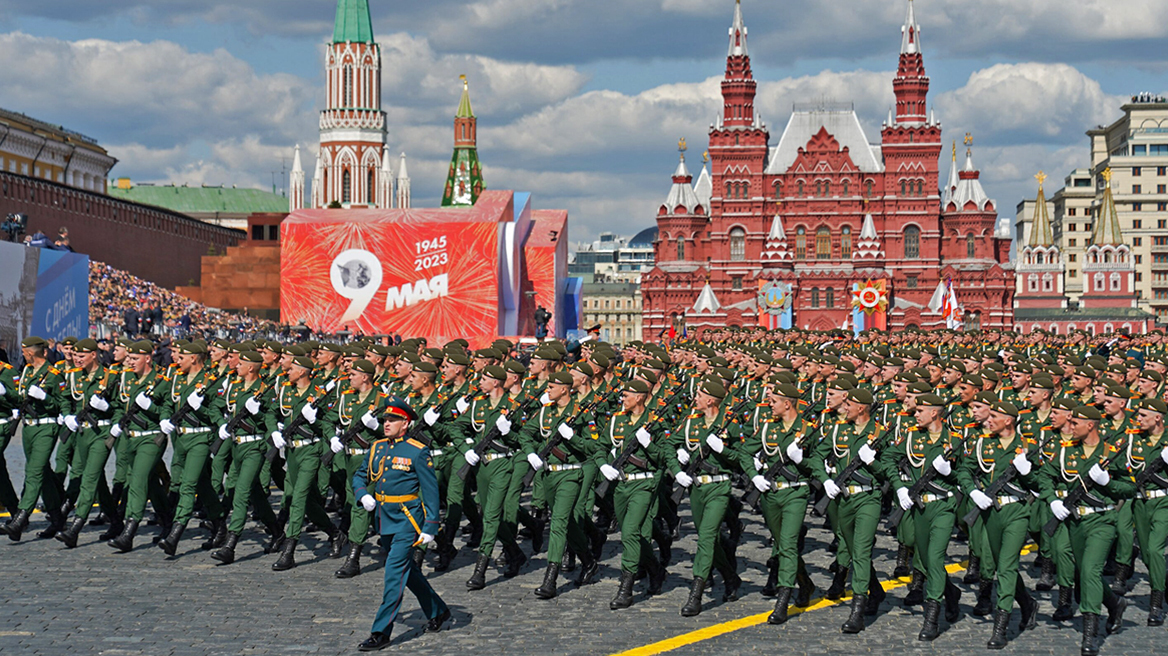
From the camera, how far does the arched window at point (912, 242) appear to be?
8938 centimetres

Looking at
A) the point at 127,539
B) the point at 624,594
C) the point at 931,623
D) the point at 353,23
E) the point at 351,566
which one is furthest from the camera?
the point at 353,23

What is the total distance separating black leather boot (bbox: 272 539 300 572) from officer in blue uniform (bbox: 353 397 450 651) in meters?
2.68

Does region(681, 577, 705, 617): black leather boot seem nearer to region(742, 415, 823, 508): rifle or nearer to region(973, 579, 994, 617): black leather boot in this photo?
region(742, 415, 823, 508): rifle

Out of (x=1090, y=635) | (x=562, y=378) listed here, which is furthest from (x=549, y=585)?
(x=1090, y=635)

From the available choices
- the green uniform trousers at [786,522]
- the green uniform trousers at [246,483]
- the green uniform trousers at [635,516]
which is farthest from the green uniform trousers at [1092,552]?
the green uniform trousers at [246,483]

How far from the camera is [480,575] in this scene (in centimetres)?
1146

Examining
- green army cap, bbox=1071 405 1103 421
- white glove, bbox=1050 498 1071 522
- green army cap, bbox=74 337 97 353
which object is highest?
green army cap, bbox=74 337 97 353

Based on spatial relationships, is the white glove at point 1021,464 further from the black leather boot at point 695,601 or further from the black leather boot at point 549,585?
the black leather boot at point 549,585

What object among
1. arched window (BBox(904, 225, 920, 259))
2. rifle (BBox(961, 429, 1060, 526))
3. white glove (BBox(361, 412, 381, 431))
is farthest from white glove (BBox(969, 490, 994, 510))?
arched window (BBox(904, 225, 920, 259))

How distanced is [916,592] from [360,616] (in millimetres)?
4559

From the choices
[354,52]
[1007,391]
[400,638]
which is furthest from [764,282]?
[400,638]

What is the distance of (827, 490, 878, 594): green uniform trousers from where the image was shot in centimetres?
1014

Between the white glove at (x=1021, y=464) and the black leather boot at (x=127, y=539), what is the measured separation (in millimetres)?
8111

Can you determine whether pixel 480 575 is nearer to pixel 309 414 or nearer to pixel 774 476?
pixel 309 414
